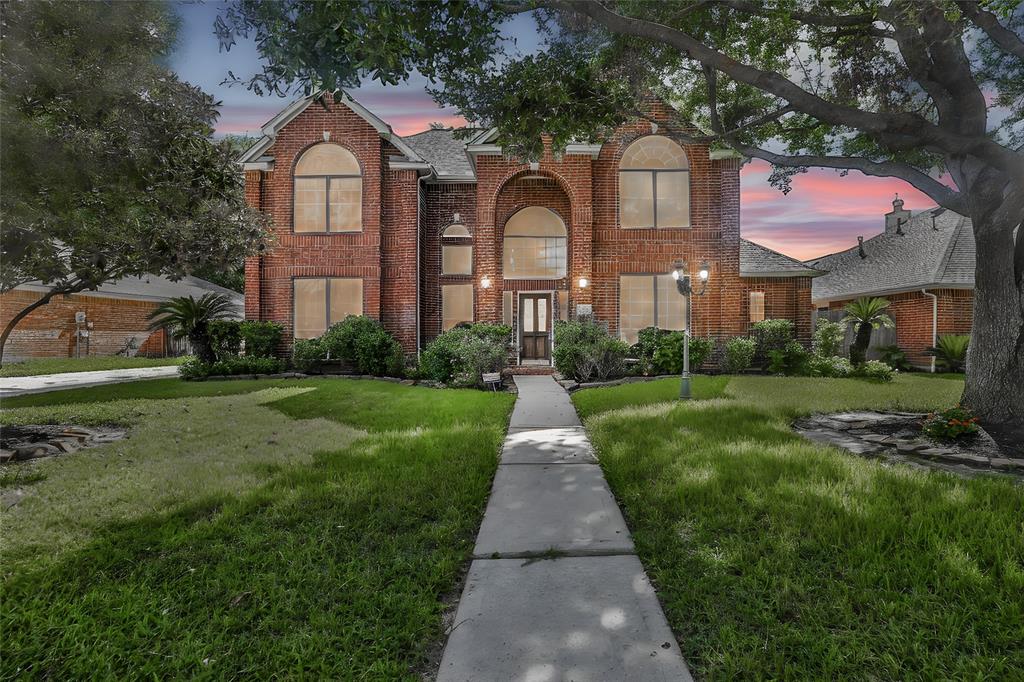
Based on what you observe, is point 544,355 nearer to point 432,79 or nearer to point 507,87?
point 507,87

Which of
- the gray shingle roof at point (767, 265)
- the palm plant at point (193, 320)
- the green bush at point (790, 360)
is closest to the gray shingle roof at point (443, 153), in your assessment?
the palm plant at point (193, 320)

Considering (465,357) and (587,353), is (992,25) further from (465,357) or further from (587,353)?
(465,357)

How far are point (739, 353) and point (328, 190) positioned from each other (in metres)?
13.9

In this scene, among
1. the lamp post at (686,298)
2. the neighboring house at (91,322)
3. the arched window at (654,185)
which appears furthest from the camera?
the neighboring house at (91,322)

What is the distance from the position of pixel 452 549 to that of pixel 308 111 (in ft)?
51.2

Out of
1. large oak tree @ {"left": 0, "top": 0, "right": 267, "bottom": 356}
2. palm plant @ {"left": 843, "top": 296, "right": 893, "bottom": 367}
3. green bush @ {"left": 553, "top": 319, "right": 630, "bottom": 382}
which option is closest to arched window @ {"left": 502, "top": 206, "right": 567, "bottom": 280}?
green bush @ {"left": 553, "top": 319, "right": 630, "bottom": 382}

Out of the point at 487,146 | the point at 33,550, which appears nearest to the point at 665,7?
the point at 487,146

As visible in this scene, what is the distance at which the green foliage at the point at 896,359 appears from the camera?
51.0 feet

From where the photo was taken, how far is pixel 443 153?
670 inches

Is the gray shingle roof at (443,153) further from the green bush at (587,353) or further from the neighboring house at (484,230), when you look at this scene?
the green bush at (587,353)

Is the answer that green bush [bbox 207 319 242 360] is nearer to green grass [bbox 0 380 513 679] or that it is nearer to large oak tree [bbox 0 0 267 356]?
large oak tree [bbox 0 0 267 356]

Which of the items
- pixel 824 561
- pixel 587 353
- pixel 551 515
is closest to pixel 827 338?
pixel 587 353

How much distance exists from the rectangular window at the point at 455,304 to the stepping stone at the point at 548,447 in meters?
8.86

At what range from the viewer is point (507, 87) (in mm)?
7902
